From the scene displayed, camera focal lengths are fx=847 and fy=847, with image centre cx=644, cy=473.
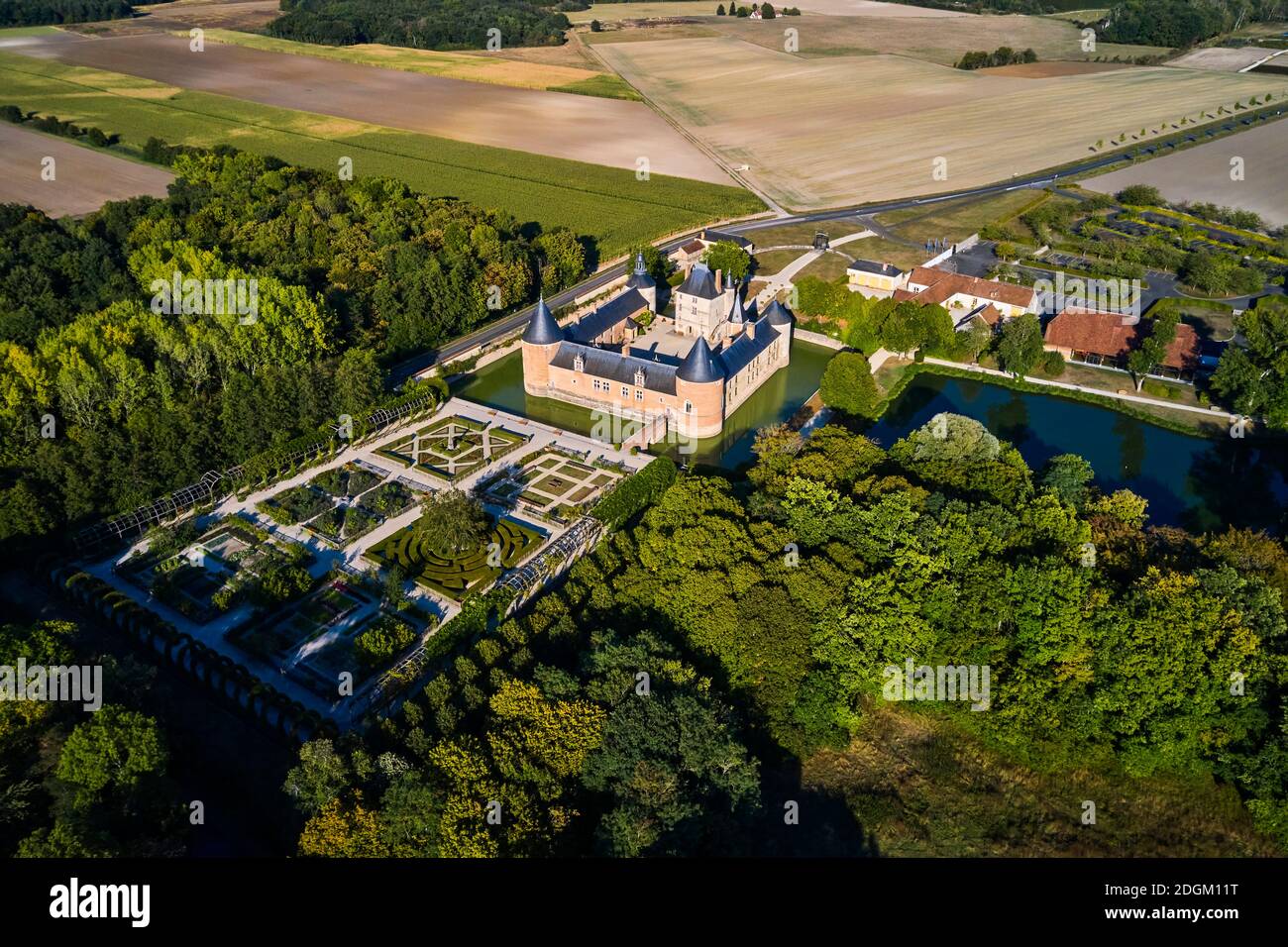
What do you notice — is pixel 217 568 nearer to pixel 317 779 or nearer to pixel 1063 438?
pixel 317 779

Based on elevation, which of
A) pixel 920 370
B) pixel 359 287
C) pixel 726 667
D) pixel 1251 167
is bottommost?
pixel 726 667

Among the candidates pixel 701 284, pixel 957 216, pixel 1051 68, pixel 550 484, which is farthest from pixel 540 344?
pixel 1051 68

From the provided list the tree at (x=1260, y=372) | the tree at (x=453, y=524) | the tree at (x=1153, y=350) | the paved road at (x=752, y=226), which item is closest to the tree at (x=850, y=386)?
the tree at (x=1153, y=350)

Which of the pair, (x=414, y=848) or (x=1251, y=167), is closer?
(x=414, y=848)

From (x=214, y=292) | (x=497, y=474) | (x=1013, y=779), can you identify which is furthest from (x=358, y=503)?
(x=1013, y=779)

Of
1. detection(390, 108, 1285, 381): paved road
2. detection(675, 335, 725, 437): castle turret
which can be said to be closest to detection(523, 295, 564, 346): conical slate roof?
detection(390, 108, 1285, 381): paved road

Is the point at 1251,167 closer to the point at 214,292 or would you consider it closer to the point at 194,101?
the point at 214,292
